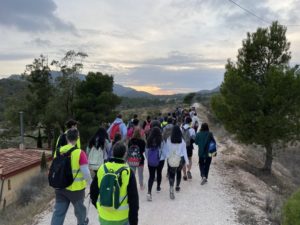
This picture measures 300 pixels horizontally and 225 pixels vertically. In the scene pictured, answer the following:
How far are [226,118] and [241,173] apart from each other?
2.56m

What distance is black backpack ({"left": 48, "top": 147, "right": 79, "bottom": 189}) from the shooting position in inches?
234

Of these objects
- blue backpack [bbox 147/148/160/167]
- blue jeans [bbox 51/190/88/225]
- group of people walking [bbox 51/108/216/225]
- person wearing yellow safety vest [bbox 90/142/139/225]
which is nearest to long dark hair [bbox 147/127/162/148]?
group of people walking [bbox 51/108/216/225]

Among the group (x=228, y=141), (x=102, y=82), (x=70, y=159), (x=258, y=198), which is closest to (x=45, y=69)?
(x=102, y=82)

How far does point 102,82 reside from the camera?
1282 inches

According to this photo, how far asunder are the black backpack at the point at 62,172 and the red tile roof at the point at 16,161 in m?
14.3

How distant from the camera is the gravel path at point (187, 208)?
28.1ft

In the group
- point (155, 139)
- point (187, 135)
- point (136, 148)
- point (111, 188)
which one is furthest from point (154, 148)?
point (111, 188)

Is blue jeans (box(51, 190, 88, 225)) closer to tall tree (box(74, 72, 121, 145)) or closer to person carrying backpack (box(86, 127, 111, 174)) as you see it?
person carrying backpack (box(86, 127, 111, 174))

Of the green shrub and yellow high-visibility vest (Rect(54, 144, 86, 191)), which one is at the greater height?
yellow high-visibility vest (Rect(54, 144, 86, 191))

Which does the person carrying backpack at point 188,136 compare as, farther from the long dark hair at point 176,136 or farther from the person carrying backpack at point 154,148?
the person carrying backpack at point 154,148

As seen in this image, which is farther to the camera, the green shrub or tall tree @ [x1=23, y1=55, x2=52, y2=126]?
tall tree @ [x1=23, y1=55, x2=52, y2=126]

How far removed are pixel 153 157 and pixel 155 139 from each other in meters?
0.46

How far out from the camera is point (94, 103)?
31625mm

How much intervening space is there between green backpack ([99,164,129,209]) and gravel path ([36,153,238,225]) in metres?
3.80
